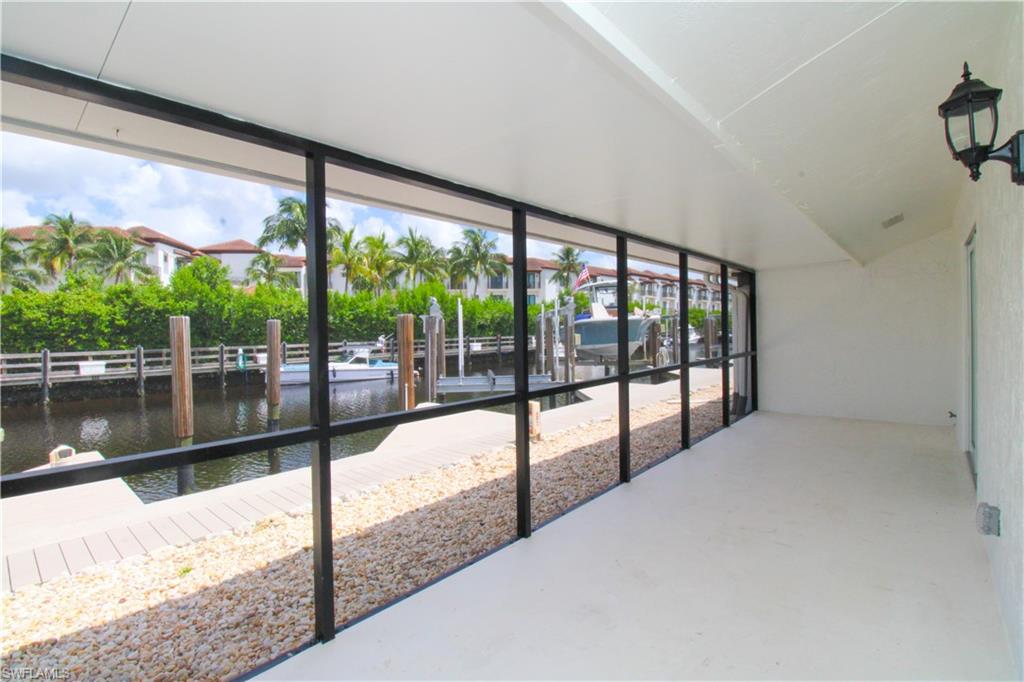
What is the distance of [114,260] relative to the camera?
2523 cm

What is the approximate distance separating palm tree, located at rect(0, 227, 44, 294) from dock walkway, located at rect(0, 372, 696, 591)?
22.1 meters

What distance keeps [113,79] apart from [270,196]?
123 feet

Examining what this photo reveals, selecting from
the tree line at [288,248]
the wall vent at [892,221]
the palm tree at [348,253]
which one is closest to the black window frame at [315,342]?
the wall vent at [892,221]

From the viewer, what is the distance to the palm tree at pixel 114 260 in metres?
24.7

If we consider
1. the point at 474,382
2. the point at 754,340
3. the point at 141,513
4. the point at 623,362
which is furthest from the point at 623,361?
the point at 474,382

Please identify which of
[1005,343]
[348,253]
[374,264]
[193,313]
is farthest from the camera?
[374,264]

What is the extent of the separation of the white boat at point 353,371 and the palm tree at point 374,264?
39.9 ft

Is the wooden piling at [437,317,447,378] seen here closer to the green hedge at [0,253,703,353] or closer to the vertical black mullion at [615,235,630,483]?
the green hedge at [0,253,703,353]

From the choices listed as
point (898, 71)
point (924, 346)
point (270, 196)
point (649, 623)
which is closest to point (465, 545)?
point (649, 623)

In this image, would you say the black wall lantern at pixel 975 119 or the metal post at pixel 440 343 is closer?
the black wall lantern at pixel 975 119

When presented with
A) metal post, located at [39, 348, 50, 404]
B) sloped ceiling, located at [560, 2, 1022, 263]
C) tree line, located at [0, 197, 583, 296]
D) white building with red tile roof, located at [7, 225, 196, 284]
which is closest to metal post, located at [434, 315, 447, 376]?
sloped ceiling, located at [560, 2, 1022, 263]

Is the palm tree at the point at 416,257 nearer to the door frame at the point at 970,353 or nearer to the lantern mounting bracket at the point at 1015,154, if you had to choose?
the door frame at the point at 970,353

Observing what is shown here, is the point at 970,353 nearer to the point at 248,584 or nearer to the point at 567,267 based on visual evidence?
the point at 248,584

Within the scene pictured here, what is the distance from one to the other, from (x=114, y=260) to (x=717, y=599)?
31749mm
